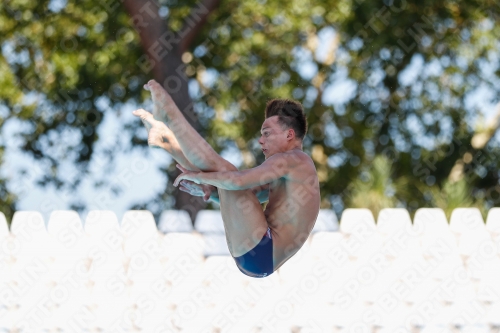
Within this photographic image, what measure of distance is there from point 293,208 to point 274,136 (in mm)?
352

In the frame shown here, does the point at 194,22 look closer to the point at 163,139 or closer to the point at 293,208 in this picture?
the point at 163,139

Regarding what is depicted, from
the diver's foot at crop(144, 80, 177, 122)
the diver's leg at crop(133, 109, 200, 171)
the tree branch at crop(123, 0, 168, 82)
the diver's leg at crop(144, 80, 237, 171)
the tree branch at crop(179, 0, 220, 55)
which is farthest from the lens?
the tree branch at crop(179, 0, 220, 55)

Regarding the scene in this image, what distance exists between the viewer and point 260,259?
330 cm

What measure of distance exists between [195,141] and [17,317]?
13.1 feet

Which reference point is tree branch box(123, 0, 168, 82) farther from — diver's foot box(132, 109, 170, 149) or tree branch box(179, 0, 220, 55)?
diver's foot box(132, 109, 170, 149)

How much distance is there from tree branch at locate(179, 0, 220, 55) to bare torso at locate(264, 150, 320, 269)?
5.51m

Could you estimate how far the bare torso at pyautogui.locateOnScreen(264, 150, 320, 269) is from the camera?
326cm

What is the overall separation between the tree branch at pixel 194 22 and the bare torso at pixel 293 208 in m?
5.51

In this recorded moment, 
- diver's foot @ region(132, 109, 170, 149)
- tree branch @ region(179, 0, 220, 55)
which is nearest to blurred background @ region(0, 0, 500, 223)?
tree branch @ region(179, 0, 220, 55)

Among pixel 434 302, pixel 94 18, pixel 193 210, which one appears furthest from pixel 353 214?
pixel 94 18

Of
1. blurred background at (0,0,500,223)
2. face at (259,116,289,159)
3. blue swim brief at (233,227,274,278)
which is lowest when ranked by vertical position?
blurred background at (0,0,500,223)

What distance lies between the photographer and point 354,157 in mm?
11242

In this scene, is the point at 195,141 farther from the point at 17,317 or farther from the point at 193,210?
the point at 193,210

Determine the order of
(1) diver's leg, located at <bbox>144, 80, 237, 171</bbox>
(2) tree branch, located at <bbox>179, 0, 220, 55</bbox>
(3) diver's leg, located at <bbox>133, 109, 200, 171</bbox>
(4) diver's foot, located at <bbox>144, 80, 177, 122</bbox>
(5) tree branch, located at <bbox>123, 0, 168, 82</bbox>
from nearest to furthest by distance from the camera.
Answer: (1) diver's leg, located at <bbox>144, 80, 237, 171</bbox> < (4) diver's foot, located at <bbox>144, 80, 177, 122</bbox> < (3) diver's leg, located at <bbox>133, 109, 200, 171</bbox> < (5) tree branch, located at <bbox>123, 0, 168, 82</bbox> < (2) tree branch, located at <bbox>179, 0, 220, 55</bbox>
